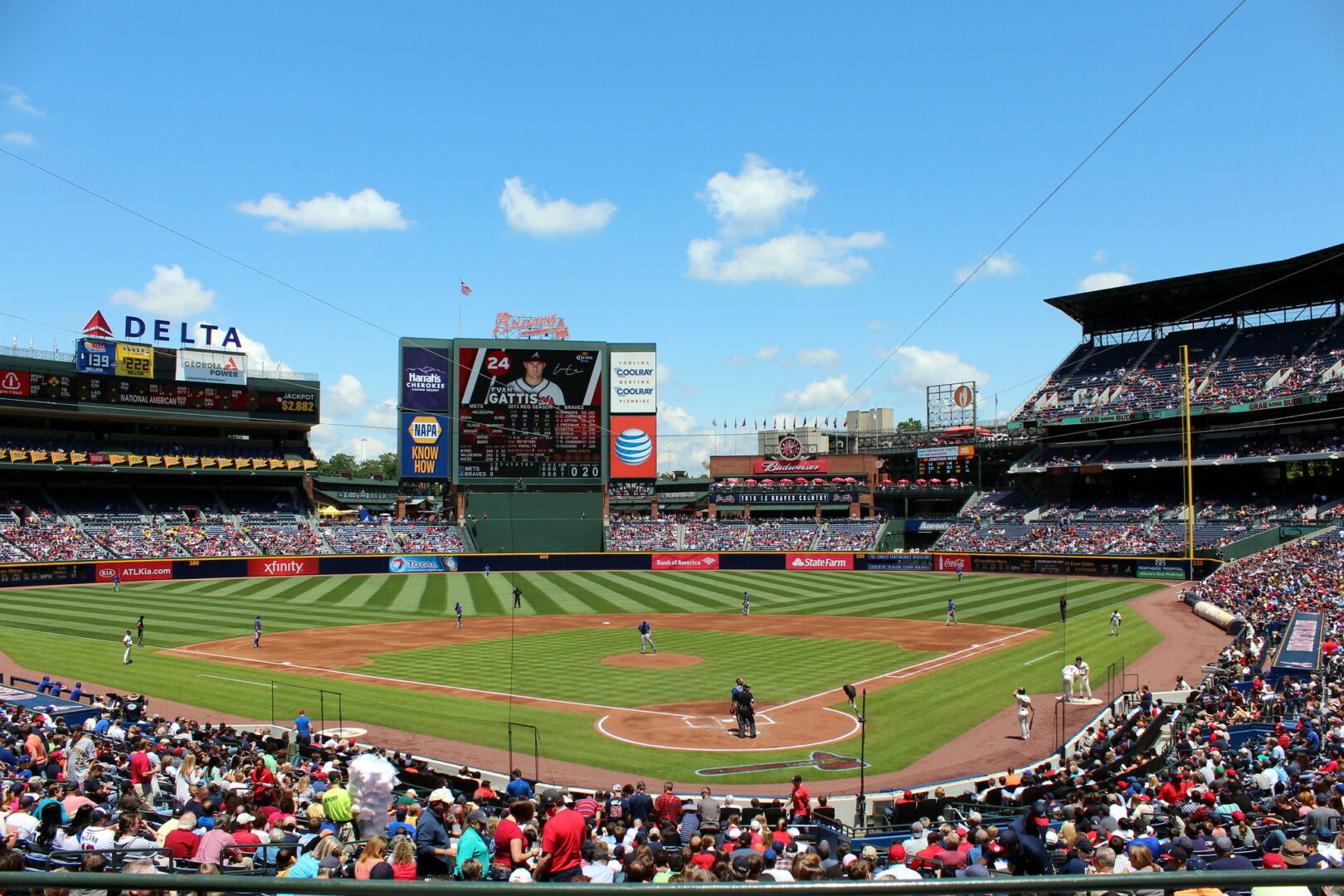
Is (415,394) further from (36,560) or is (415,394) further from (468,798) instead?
(468,798)

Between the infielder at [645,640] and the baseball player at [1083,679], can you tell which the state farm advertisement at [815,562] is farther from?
the baseball player at [1083,679]

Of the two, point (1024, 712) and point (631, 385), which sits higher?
point (631, 385)

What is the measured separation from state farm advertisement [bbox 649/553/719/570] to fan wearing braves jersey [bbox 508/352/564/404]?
1485 centimetres

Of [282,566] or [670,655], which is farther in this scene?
[282,566]

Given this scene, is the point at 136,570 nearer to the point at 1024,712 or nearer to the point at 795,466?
the point at 1024,712

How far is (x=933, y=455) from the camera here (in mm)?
90500

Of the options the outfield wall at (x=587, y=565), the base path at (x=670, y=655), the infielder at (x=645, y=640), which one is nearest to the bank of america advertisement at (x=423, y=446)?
the outfield wall at (x=587, y=565)

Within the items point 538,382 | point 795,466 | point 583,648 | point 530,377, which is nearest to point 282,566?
point 530,377

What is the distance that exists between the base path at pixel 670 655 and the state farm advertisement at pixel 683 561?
23.7m

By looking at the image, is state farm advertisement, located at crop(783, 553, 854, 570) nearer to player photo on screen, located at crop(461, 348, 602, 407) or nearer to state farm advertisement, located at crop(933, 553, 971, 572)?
state farm advertisement, located at crop(933, 553, 971, 572)

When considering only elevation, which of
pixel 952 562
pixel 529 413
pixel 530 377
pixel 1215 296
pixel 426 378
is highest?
pixel 1215 296

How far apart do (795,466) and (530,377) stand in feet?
108

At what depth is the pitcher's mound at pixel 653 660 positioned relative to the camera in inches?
1256

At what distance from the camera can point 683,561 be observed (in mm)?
70938
